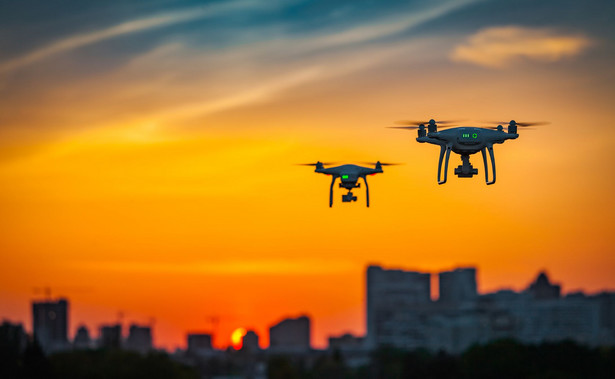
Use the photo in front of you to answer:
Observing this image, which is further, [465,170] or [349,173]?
[349,173]

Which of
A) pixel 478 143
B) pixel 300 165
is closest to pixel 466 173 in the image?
pixel 478 143

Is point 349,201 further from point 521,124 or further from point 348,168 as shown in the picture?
point 521,124

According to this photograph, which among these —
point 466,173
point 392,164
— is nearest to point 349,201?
point 392,164

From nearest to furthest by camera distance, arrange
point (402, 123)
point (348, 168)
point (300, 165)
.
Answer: point (402, 123) → point (300, 165) → point (348, 168)

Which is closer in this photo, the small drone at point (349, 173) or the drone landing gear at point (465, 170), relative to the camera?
the drone landing gear at point (465, 170)

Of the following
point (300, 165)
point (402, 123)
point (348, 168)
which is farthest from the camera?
A: point (348, 168)

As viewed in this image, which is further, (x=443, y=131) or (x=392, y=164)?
(x=392, y=164)

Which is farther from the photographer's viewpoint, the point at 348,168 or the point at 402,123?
the point at 348,168

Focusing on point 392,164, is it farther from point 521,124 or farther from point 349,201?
point 521,124

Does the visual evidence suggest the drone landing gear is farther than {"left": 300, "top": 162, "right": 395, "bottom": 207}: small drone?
No
